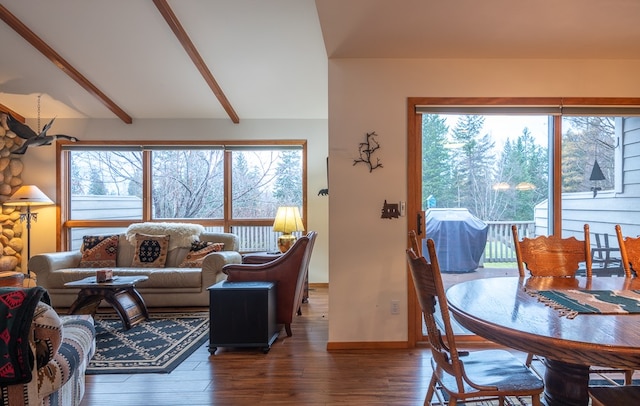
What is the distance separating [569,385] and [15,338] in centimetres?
242

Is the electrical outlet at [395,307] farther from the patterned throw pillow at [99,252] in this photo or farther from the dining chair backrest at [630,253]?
the patterned throw pillow at [99,252]

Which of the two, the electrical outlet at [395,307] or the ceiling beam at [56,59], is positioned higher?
the ceiling beam at [56,59]

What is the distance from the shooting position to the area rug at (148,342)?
8.57 ft

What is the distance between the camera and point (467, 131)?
3.13m

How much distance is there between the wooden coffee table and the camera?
3.34 meters

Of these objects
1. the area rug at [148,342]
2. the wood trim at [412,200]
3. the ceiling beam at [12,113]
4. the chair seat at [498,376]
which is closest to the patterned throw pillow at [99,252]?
the area rug at [148,342]

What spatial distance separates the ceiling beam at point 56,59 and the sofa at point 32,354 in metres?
3.28

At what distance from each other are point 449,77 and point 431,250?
2157mm

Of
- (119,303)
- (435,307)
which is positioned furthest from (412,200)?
(119,303)

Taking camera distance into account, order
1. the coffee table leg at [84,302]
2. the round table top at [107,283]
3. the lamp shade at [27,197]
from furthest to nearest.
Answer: the lamp shade at [27,197] → the coffee table leg at [84,302] → the round table top at [107,283]

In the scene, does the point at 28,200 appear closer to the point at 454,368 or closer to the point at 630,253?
the point at 454,368

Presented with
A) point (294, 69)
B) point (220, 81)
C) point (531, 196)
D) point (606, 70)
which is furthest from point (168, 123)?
point (606, 70)

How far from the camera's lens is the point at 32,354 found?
5.00ft

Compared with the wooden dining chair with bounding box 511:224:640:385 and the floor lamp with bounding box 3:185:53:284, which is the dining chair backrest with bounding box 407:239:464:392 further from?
the floor lamp with bounding box 3:185:53:284
